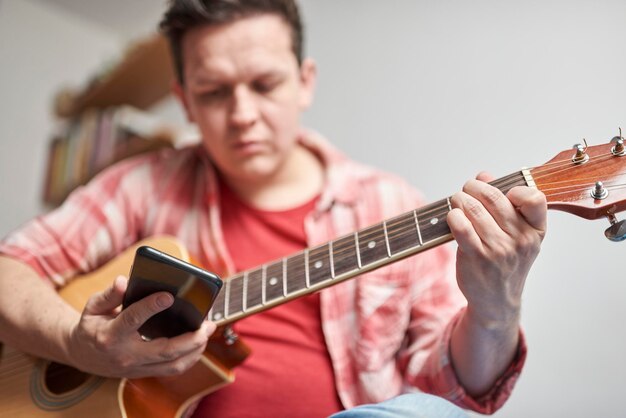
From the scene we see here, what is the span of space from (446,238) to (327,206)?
40 centimetres

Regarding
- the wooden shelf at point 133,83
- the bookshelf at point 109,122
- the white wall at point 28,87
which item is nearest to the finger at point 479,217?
the bookshelf at point 109,122

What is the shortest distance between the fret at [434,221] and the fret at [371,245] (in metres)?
0.05

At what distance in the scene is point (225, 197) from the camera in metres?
1.05

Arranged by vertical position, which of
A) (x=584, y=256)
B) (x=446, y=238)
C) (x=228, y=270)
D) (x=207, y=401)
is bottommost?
(x=207, y=401)

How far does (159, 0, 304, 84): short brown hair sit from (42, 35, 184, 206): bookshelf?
66cm

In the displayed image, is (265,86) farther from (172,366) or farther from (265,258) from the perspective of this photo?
(172,366)

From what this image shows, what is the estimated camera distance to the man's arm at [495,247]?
568 mm

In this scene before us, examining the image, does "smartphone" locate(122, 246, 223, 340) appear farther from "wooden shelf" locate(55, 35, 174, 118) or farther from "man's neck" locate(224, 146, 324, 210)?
"wooden shelf" locate(55, 35, 174, 118)

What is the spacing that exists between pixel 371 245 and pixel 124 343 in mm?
313

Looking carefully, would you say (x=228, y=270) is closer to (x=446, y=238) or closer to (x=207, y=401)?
(x=207, y=401)

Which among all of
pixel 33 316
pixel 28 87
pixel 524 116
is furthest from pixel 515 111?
pixel 28 87

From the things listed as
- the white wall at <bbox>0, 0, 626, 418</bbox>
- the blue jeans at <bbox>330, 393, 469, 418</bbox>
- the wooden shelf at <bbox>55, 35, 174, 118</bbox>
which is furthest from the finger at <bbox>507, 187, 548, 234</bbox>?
the wooden shelf at <bbox>55, 35, 174, 118</bbox>

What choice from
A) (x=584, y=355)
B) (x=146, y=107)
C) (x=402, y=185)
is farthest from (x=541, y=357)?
(x=146, y=107)

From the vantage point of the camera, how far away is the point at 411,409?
52cm
